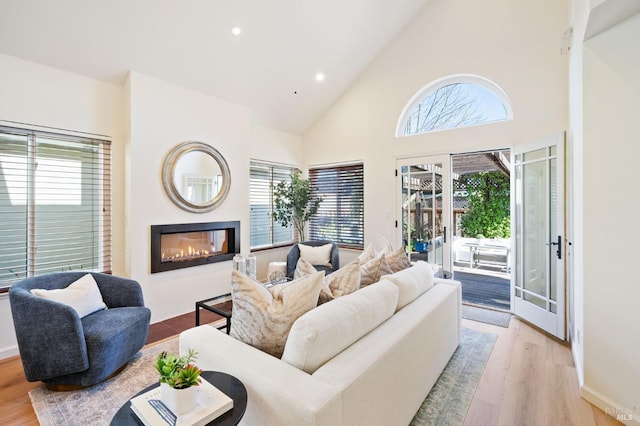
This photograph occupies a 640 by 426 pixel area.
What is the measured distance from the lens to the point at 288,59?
13.6 feet

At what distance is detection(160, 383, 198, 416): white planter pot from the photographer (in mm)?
1098

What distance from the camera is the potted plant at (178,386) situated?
3.61ft

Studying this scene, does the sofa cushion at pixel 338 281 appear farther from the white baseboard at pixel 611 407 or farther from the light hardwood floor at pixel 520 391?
the white baseboard at pixel 611 407

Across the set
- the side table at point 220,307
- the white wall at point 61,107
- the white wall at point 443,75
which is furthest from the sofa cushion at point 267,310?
the white wall at point 443,75

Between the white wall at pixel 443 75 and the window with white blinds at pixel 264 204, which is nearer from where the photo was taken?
the white wall at pixel 443 75

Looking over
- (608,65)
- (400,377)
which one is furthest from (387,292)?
(608,65)

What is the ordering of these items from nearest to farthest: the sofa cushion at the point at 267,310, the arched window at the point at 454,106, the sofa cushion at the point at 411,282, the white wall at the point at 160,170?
the sofa cushion at the point at 267,310 → the sofa cushion at the point at 411,282 → the white wall at the point at 160,170 → the arched window at the point at 454,106

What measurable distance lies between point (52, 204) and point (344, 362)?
3.44 metres

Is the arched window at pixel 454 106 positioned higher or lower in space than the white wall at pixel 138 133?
higher

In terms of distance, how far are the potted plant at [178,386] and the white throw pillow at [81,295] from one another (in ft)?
6.03

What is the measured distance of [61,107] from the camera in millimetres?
3078

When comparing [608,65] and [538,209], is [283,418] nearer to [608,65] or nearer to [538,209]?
[608,65]

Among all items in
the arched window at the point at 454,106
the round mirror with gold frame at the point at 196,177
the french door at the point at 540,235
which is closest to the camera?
the french door at the point at 540,235

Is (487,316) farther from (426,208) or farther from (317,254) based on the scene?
(317,254)
